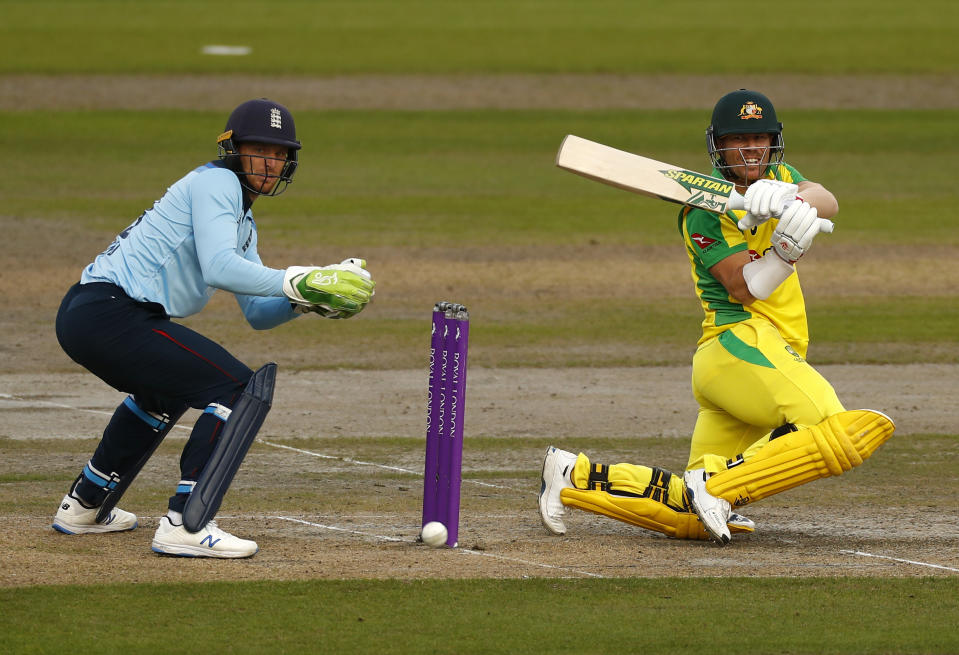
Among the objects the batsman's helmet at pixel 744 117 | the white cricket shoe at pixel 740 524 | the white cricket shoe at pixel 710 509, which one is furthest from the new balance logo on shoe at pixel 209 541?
the batsman's helmet at pixel 744 117

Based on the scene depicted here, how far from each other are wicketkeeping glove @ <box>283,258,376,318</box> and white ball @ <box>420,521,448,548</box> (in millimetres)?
983

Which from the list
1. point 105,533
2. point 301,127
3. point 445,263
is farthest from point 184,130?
point 105,533

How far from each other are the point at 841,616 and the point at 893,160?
18695 mm

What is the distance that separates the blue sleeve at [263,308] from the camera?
6.43 m

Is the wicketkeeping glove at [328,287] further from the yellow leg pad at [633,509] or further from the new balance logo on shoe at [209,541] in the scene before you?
the yellow leg pad at [633,509]

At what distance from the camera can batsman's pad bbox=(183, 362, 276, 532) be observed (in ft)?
19.6

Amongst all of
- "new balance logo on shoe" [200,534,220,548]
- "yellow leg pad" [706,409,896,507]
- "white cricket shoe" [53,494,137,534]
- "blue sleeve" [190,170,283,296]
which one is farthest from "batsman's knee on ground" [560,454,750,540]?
"white cricket shoe" [53,494,137,534]

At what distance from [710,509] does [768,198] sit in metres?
1.33

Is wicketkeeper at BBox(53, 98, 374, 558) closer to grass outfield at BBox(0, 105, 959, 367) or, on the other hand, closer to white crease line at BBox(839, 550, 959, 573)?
white crease line at BBox(839, 550, 959, 573)

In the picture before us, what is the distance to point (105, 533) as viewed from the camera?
6488mm

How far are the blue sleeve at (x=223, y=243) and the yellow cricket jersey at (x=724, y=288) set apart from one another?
73.8 inches

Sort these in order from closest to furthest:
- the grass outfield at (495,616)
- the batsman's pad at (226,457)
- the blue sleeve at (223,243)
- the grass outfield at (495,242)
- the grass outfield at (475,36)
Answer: the grass outfield at (495,616), the grass outfield at (495,242), the blue sleeve at (223,243), the batsman's pad at (226,457), the grass outfield at (475,36)

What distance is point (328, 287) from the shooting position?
588cm

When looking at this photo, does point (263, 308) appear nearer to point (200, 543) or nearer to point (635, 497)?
point (200, 543)
